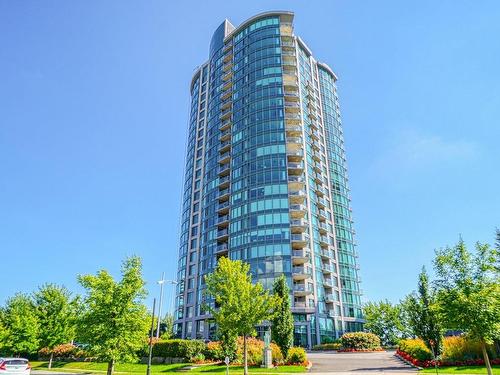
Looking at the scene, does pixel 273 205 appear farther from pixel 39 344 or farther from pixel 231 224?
pixel 39 344

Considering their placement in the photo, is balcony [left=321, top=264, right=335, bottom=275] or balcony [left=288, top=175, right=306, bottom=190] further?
balcony [left=321, top=264, right=335, bottom=275]

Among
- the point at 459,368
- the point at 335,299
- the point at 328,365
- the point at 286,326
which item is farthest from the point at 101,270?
the point at 335,299

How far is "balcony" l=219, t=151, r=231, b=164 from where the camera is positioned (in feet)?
260

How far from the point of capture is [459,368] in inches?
1074

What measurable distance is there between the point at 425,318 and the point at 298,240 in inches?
1345

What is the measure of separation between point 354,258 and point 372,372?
176 ft

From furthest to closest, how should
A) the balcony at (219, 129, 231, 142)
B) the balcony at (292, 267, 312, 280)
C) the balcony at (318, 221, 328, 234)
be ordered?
the balcony at (219, 129, 231, 142), the balcony at (318, 221, 328, 234), the balcony at (292, 267, 312, 280)

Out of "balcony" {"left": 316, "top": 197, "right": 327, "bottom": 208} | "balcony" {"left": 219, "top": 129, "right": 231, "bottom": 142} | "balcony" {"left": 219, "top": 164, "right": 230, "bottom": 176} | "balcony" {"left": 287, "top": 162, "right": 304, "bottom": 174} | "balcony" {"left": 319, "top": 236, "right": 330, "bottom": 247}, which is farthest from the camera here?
"balcony" {"left": 219, "top": 129, "right": 231, "bottom": 142}

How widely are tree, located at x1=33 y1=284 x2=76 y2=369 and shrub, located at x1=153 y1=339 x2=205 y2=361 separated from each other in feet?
43.1

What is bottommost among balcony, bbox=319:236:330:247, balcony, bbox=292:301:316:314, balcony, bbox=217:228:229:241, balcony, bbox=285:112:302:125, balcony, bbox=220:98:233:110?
balcony, bbox=292:301:316:314

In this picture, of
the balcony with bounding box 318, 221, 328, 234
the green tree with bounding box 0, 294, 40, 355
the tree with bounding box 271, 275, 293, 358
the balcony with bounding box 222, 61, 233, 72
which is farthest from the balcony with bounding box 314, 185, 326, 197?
the green tree with bounding box 0, 294, 40, 355

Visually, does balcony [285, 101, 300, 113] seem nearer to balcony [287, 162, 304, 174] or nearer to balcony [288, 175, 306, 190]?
balcony [287, 162, 304, 174]

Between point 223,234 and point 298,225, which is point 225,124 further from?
point 298,225

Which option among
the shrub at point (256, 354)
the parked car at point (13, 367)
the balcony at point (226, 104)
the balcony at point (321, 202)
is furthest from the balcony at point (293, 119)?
the parked car at point (13, 367)
